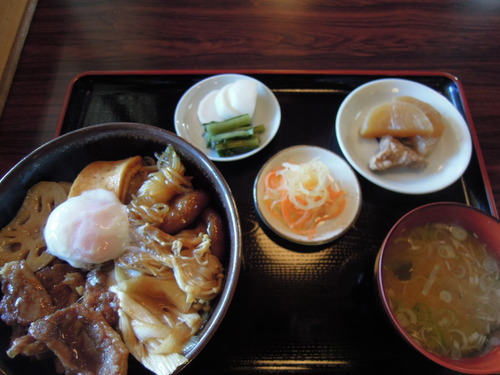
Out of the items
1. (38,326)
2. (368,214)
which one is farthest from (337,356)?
(38,326)

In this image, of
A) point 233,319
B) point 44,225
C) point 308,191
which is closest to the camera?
point 44,225

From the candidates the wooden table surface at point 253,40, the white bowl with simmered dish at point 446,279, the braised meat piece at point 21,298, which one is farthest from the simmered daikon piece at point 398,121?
the braised meat piece at point 21,298

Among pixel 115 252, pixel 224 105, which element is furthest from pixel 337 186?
pixel 115 252

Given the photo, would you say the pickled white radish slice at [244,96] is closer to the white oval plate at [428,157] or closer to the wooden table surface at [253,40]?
the wooden table surface at [253,40]

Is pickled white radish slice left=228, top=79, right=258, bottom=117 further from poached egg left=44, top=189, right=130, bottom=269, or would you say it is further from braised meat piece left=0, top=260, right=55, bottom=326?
braised meat piece left=0, top=260, right=55, bottom=326

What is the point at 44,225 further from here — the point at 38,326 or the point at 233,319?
the point at 233,319

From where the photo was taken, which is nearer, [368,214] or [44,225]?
[44,225]

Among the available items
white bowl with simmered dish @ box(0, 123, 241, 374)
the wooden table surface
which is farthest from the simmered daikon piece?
white bowl with simmered dish @ box(0, 123, 241, 374)
